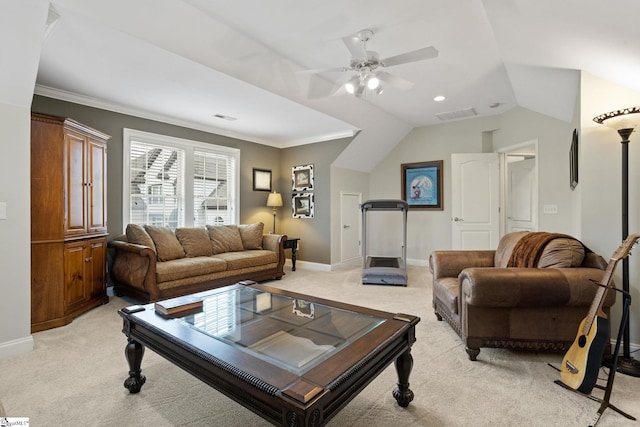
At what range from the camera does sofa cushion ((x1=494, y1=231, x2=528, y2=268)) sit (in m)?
2.81

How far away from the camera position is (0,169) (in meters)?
2.35

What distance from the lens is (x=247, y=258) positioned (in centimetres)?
451

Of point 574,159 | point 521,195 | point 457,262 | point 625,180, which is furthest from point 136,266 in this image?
point 521,195

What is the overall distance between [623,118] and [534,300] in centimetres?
140

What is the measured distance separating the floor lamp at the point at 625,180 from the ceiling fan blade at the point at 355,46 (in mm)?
1930

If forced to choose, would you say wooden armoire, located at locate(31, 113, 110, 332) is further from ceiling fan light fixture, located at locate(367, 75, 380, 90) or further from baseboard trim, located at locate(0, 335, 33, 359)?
ceiling fan light fixture, located at locate(367, 75, 380, 90)

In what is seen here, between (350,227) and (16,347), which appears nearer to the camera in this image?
(16,347)

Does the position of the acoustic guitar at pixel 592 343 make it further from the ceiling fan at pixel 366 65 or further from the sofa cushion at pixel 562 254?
the ceiling fan at pixel 366 65

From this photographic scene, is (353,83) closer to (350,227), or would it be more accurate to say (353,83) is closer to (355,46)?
(355,46)

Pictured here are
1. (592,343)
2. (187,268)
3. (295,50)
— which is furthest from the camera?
(187,268)

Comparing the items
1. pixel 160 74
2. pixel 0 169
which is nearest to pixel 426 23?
pixel 160 74

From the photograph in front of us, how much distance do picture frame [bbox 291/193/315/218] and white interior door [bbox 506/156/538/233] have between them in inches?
140

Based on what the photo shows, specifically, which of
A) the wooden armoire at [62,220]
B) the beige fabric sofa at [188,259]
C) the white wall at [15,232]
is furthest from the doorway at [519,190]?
the white wall at [15,232]

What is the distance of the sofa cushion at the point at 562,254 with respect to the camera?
2.27m
